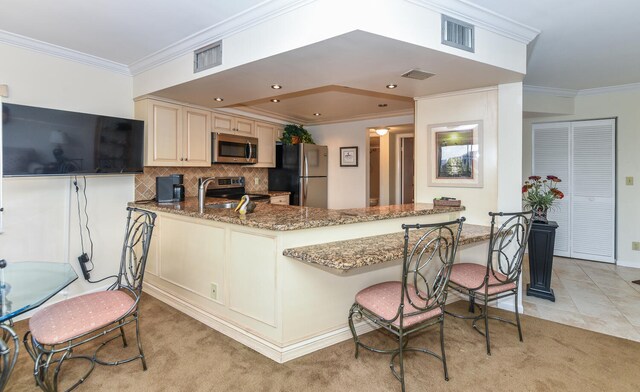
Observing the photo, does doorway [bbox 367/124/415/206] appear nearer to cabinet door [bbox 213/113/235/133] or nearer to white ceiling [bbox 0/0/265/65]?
cabinet door [bbox 213/113/235/133]

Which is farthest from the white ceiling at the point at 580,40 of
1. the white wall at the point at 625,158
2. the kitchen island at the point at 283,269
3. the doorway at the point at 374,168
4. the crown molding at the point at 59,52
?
the doorway at the point at 374,168

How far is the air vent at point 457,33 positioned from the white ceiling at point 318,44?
3.9 inches

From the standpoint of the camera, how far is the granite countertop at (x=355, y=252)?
6.20 ft

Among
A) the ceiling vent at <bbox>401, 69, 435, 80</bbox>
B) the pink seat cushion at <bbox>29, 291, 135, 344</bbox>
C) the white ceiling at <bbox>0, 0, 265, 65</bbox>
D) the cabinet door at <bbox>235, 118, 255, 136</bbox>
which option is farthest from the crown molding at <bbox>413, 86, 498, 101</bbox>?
the pink seat cushion at <bbox>29, 291, 135, 344</bbox>

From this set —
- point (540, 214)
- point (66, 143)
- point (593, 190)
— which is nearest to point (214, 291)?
point (66, 143)

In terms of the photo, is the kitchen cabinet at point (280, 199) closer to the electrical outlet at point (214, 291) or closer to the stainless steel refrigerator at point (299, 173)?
the stainless steel refrigerator at point (299, 173)

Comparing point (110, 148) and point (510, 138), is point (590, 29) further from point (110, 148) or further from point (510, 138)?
point (110, 148)

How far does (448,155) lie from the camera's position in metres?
3.36

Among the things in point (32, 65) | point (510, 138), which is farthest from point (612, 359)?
point (32, 65)

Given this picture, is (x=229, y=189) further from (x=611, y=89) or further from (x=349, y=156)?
(x=611, y=89)

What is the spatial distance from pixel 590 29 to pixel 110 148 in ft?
14.0

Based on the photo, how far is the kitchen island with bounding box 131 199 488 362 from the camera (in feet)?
7.23

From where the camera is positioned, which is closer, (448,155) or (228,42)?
(228,42)

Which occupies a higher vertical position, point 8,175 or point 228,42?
point 228,42
